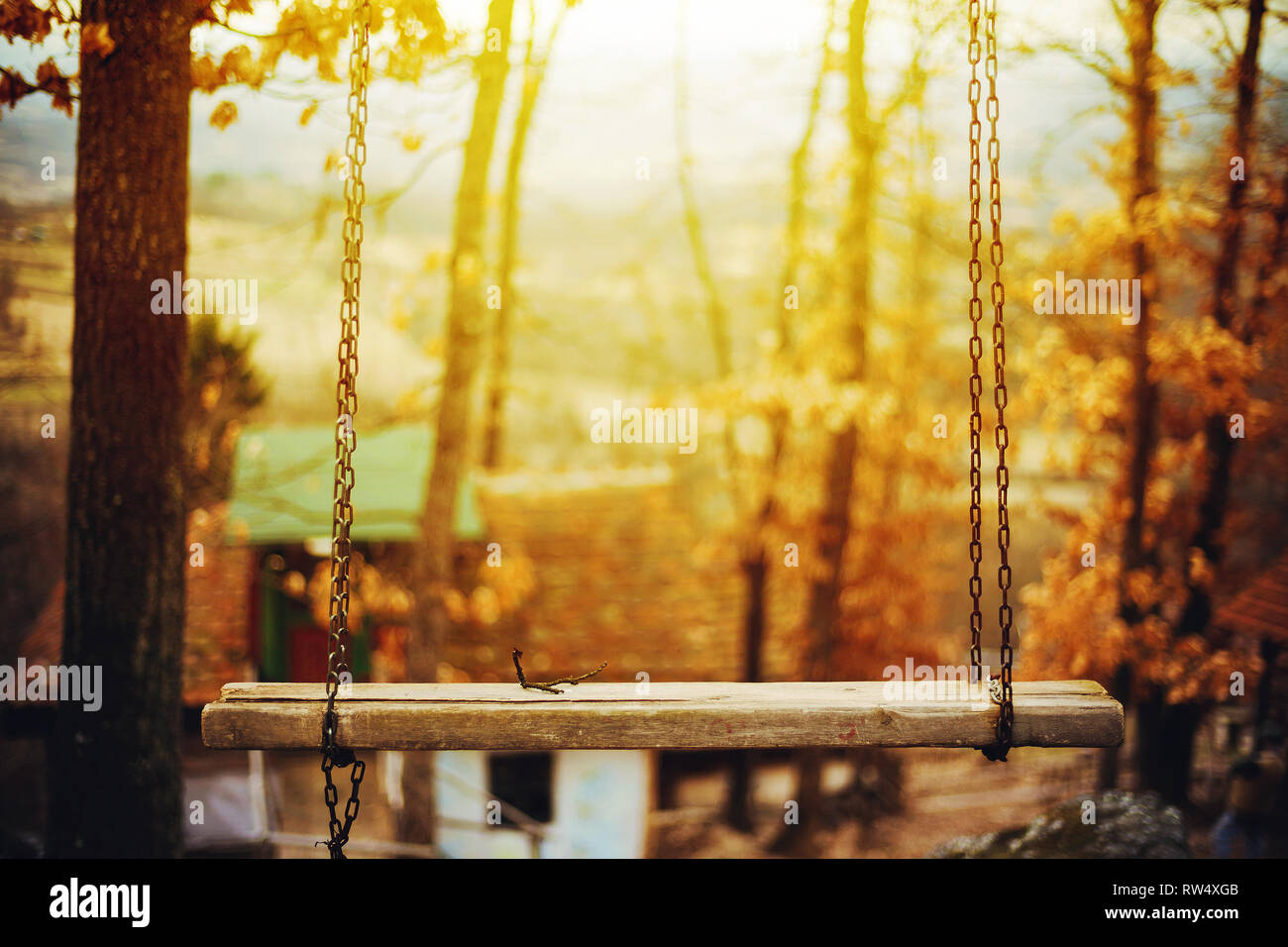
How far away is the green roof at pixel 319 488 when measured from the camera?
9.62 meters

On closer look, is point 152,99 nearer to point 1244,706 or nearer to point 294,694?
point 294,694

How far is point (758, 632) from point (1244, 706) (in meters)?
4.96

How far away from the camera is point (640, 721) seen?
2.67 meters

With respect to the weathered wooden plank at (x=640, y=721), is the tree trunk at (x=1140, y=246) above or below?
above

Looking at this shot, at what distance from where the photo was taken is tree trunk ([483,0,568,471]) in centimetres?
920

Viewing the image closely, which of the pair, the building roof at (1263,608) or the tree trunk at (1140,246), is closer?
the building roof at (1263,608)

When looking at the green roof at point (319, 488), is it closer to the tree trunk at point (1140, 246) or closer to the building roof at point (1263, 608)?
the tree trunk at point (1140, 246)

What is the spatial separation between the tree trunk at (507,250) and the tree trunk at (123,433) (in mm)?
4147

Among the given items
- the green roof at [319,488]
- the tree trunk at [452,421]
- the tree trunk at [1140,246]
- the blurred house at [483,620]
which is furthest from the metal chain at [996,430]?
the green roof at [319,488]

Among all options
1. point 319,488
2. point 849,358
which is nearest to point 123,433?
point 849,358

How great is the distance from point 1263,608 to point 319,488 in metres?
9.07

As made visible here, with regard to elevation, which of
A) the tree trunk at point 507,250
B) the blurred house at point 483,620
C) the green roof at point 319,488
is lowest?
the blurred house at point 483,620
